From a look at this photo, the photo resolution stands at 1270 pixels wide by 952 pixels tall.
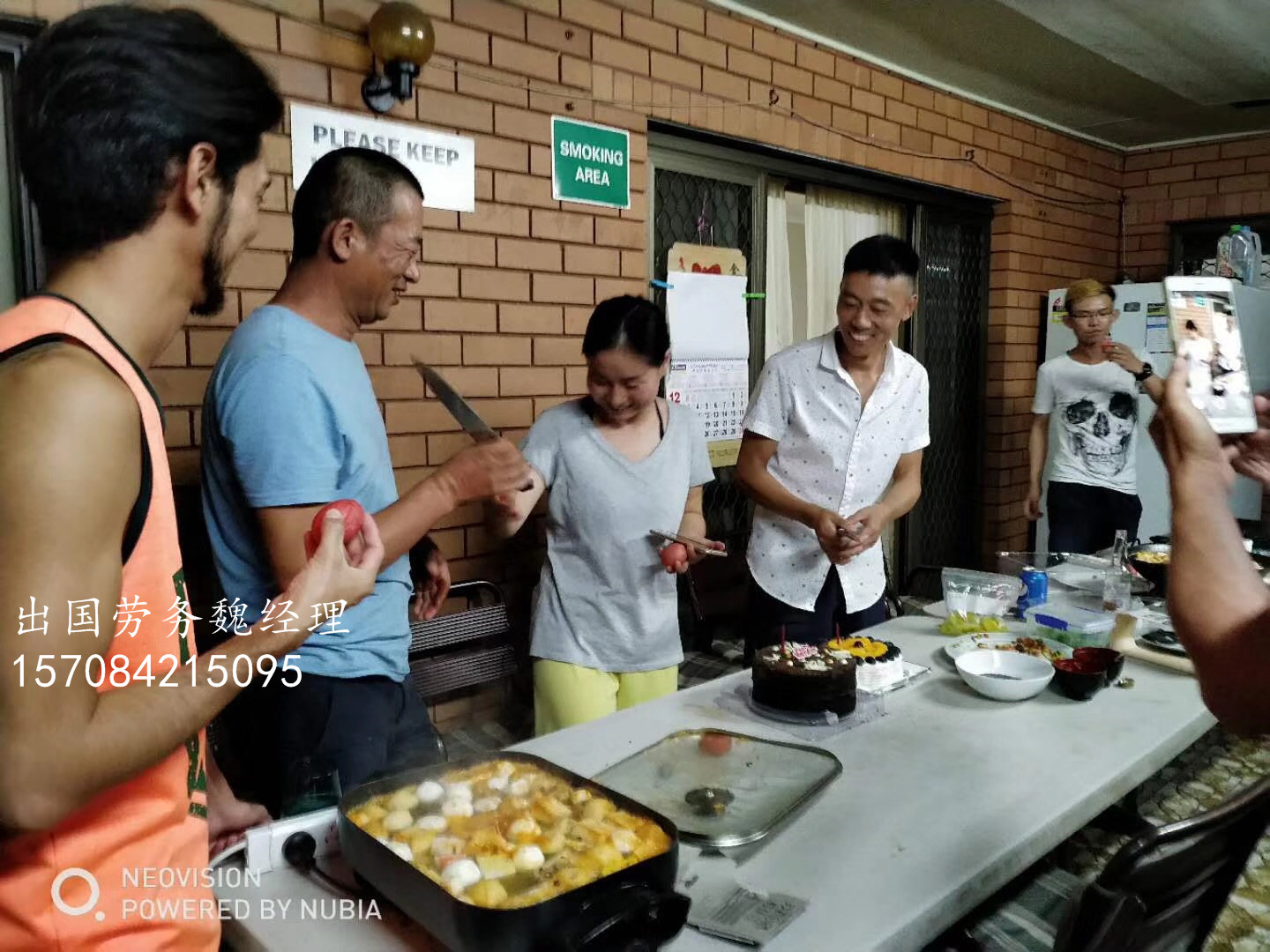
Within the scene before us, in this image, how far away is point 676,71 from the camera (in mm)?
3301

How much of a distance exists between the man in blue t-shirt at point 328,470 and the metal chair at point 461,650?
1.64 feet

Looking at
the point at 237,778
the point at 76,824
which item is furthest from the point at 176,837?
the point at 237,778

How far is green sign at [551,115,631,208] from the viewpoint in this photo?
2979 millimetres

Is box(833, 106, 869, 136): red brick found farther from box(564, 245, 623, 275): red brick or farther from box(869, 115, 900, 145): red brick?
box(564, 245, 623, 275): red brick

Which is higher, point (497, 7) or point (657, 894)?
point (497, 7)

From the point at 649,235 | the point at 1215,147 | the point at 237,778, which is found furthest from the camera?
the point at 1215,147

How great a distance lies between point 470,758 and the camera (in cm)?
126

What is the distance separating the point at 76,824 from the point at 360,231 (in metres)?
1.08

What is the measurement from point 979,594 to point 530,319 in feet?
5.23

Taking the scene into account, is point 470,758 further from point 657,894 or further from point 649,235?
point 649,235

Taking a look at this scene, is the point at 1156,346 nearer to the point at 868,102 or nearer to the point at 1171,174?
the point at 1171,174

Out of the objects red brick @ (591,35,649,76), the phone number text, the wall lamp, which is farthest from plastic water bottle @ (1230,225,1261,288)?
the phone number text

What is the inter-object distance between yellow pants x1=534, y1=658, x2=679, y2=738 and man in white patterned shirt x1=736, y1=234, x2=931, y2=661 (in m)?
0.48

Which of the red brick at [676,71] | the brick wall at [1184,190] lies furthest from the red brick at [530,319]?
the brick wall at [1184,190]
